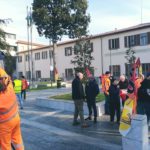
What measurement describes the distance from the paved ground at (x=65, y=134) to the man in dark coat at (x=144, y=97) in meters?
1.00

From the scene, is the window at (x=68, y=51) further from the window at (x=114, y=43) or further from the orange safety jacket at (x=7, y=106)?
the orange safety jacket at (x=7, y=106)

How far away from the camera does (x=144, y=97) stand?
9.77 metres

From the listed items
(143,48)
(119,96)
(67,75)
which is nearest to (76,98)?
(119,96)

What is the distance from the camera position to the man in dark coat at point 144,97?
382 inches

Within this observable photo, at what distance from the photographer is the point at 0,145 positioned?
5.44 metres

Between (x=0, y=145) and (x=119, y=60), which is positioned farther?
(x=119, y=60)

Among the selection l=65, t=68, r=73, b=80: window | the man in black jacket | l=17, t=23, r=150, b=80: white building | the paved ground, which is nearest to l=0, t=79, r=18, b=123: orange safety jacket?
the paved ground

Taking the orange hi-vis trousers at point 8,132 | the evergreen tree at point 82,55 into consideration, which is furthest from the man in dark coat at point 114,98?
the evergreen tree at point 82,55

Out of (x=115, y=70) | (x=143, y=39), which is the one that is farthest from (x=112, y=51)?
(x=143, y=39)

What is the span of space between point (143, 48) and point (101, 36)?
7340 mm

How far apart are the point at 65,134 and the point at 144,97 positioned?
2524 mm

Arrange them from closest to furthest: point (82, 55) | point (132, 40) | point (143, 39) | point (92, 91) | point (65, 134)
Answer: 1. point (65, 134)
2. point (92, 91)
3. point (82, 55)
4. point (143, 39)
5. point (132, 40)

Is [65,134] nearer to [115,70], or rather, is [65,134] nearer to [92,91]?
[92,91]

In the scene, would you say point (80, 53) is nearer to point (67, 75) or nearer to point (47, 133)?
point (47, 133)
